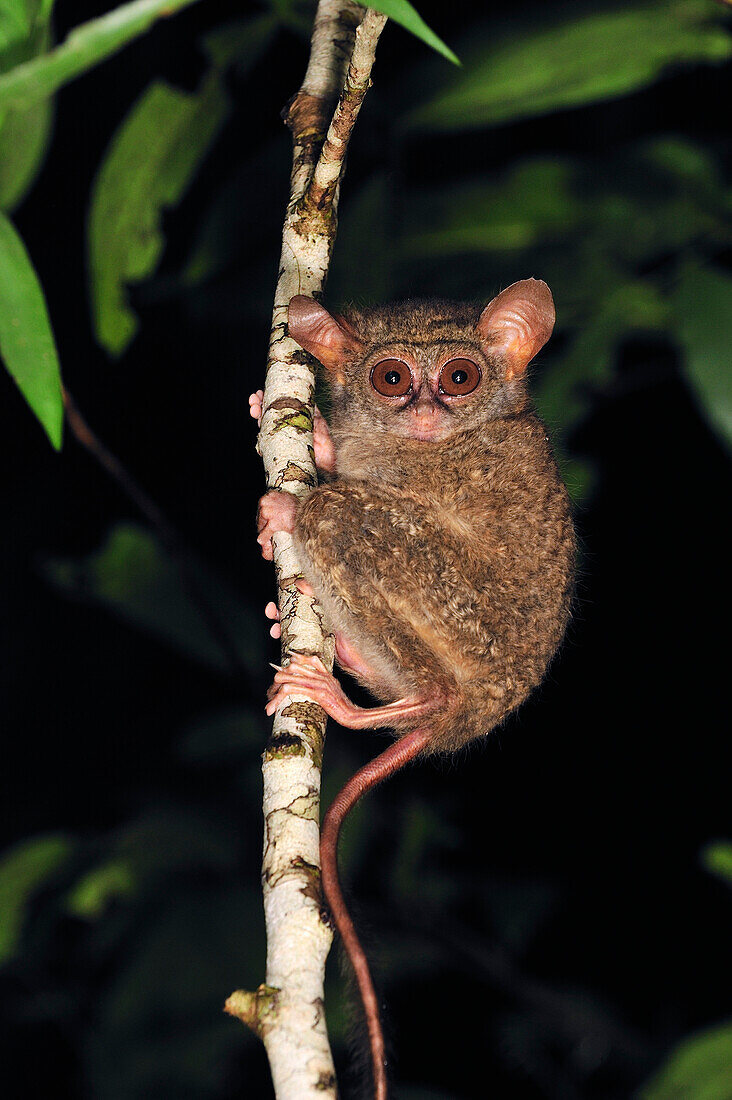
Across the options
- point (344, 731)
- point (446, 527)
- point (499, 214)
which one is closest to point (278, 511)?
point (446, 527)

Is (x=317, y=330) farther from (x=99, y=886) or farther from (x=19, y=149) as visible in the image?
(x=99, y=886)

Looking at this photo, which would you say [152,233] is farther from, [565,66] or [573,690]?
[573,690]

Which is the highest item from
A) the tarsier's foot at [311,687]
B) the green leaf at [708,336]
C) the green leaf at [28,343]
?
the green leaf at [708,336]

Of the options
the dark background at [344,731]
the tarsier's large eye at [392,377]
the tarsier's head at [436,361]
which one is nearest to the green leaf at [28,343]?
the tarsier's head at [436,361]

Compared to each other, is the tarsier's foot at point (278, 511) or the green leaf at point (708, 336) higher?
the green leaf at point (708, 336)

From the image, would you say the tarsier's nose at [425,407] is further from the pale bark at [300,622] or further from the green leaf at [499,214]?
the green leaf at [499,214]

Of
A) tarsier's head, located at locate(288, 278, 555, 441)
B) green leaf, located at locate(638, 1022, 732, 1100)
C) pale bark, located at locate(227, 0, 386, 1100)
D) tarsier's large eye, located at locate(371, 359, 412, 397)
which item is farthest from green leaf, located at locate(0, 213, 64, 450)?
green leaf, located at locate(638, 1022, 732, 1100)

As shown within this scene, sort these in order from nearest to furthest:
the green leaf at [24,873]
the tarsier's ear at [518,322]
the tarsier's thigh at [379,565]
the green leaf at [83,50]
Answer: the green leaf at [83,50] < the tarsier's thigh at [379,565] < the tarsier's ear at [518,322] < the green leaf at [24,873]

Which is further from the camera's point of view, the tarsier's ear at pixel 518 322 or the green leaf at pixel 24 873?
the green leaf at pixel 24 873

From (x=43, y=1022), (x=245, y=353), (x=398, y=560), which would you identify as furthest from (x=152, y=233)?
(x=43, y=1022)
